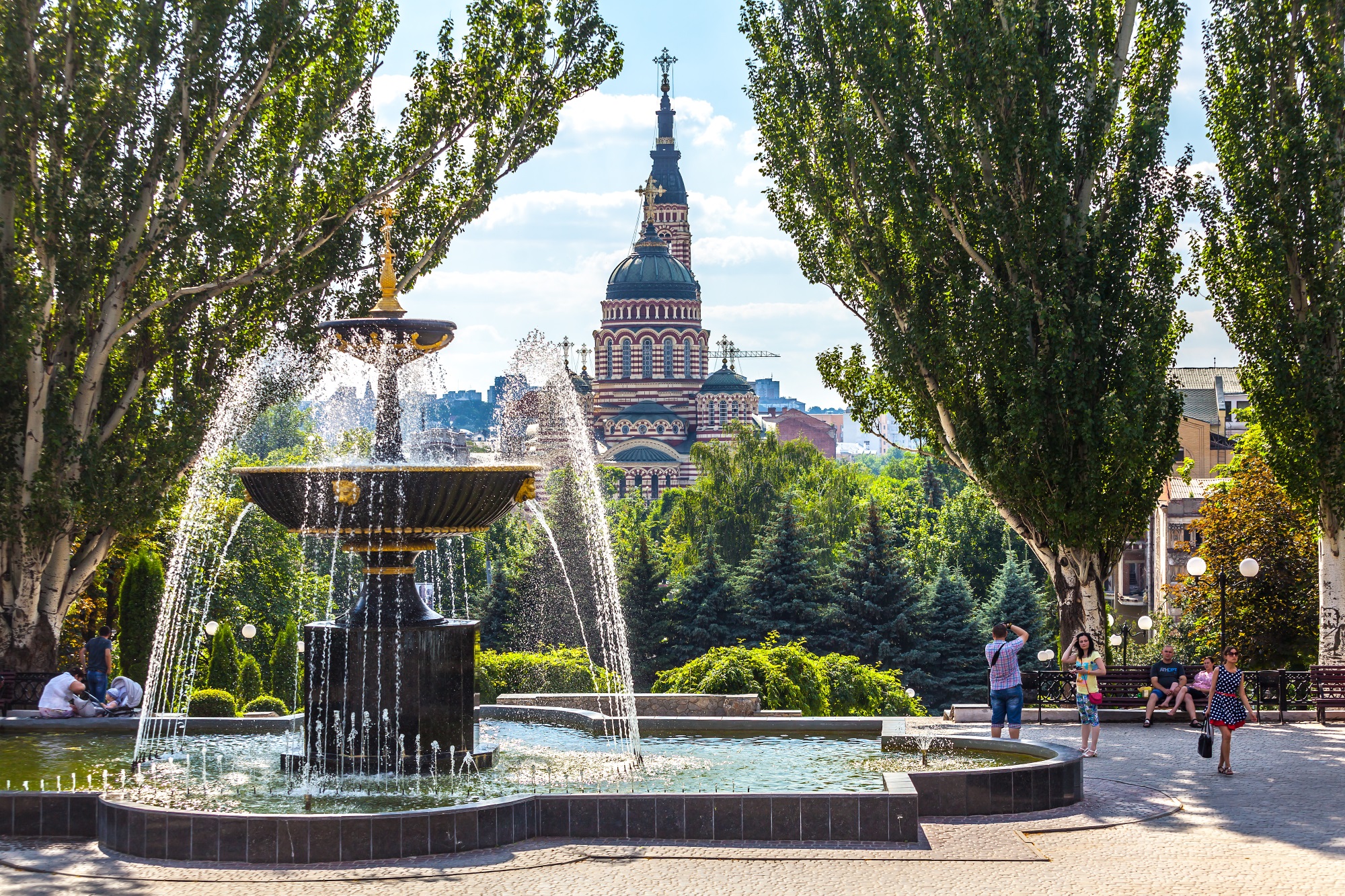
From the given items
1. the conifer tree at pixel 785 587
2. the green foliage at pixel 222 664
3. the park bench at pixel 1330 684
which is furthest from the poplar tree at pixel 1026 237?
the conifer tree at pixel 785 587

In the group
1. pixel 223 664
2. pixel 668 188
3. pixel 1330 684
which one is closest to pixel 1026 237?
pixel 1330 684

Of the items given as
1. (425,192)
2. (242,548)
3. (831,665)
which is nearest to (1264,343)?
(831,665)

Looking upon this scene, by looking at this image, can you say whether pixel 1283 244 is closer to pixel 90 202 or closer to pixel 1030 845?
pixel 1030 845

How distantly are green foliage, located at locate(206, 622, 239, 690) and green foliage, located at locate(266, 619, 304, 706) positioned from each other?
3.94 meters

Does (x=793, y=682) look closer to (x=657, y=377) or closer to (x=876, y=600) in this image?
(x=876, y=600)

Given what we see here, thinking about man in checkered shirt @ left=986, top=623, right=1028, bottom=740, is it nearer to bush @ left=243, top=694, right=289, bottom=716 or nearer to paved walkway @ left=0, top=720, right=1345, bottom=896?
paved walkway @ left=0, top=720, right=1345, bottom=896

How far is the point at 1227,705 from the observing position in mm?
11844

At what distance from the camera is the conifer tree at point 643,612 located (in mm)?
36094

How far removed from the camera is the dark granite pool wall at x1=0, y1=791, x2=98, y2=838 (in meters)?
9.37

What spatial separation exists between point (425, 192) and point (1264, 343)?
11.9 metres

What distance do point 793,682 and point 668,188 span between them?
72.3 metres

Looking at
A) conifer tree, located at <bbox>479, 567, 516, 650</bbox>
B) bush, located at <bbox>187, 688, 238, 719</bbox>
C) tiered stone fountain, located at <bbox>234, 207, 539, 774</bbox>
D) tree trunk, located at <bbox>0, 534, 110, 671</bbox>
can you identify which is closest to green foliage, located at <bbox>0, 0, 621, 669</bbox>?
tree trunk, located at <bbox>0, 534, 110, 671</bbox>

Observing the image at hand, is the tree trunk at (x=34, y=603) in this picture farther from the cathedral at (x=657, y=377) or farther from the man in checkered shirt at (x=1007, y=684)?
the cathedral at (x=657, y=377)

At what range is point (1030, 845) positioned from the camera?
9.02m
